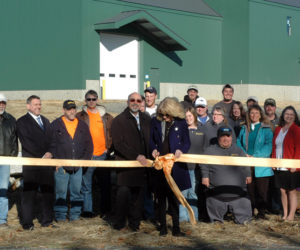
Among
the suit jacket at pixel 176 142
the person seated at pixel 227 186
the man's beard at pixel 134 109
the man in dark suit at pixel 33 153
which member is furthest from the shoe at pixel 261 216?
the man in dark suit at pixel 33 153

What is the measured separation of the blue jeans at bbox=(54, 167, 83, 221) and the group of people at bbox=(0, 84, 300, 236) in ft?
0.05

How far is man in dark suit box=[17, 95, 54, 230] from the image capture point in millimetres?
7121

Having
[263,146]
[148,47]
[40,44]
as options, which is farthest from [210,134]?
[148,47]

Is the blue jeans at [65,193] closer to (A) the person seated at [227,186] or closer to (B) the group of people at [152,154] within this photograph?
(B) the group of people at [152,154]

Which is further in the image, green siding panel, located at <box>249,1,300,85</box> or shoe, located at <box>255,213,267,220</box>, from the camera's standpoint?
green siding panel, located at <box>249,1,300,85</box>

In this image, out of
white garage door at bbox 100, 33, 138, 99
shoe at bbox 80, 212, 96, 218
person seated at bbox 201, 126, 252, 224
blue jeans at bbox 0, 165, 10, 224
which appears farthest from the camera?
white garage door at bbox 100, 33, 138, 99

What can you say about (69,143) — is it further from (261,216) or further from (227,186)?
(261,216)

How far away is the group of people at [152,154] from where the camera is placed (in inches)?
260

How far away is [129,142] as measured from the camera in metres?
6.98

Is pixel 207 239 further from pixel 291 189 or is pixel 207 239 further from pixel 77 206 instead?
pixel 77 206

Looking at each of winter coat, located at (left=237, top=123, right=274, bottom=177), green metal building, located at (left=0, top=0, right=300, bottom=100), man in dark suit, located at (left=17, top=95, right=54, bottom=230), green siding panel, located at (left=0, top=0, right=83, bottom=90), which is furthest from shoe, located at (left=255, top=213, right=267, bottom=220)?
green siding panel, located at (left=0, top=0, right=83, bottom=90)

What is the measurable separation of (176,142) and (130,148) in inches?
30.4

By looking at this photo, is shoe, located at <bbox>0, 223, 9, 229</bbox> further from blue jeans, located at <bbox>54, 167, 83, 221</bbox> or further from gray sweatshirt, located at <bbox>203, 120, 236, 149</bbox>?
gray sweatshirt, located at <bbox>203, 120, 236, 149</bbox>

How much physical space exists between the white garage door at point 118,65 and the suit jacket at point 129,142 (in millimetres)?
20746
